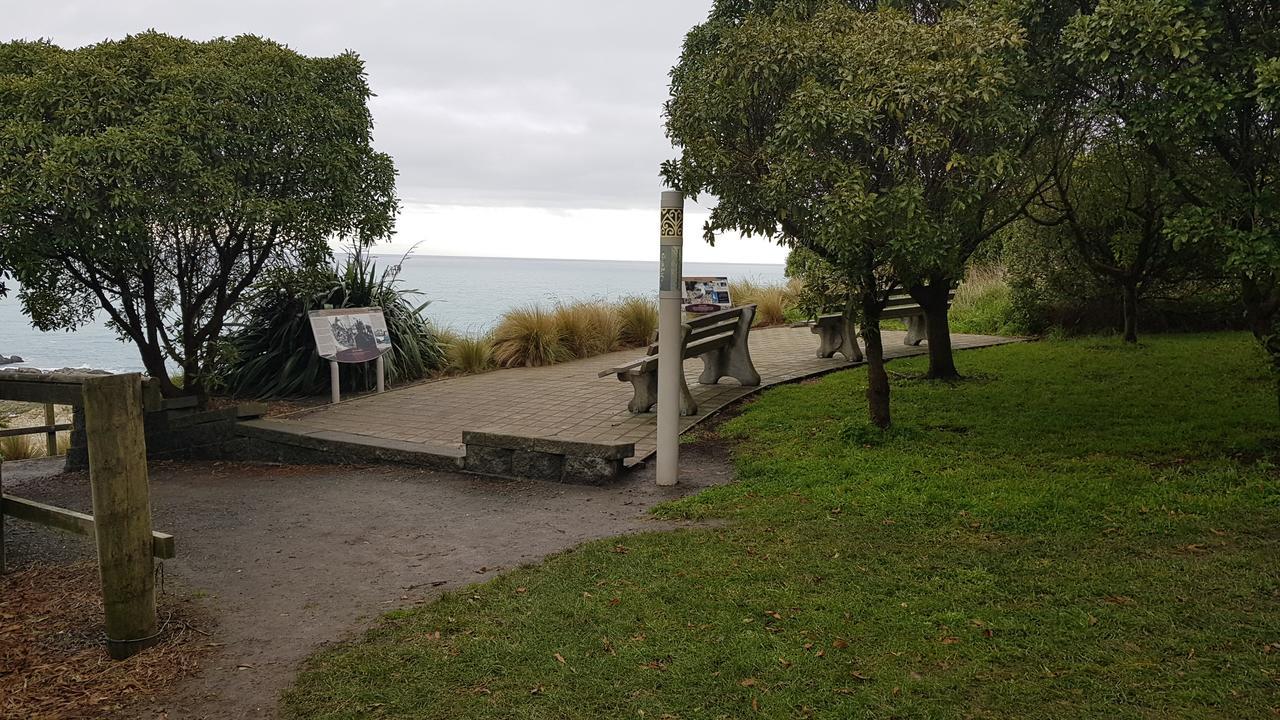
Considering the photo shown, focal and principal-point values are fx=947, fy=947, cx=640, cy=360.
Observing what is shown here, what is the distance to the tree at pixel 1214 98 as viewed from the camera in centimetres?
583

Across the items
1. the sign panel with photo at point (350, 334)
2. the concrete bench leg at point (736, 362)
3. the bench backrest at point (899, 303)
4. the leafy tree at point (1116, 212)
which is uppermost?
the leafy tree at point (1116, 212)

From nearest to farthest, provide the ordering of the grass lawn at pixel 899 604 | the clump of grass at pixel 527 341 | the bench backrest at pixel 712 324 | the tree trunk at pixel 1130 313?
the grass lawn at pixel 899 604, the bench backrest at pixel 712 324, the tree trunk at pixel 1130 313, the clump of grass at pixel 527 341

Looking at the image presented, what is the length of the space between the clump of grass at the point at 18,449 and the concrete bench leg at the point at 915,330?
11.8 meters

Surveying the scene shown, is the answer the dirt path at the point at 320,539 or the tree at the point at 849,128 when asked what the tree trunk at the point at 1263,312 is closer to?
the tree at the point at 849,128

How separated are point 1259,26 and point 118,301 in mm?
11396

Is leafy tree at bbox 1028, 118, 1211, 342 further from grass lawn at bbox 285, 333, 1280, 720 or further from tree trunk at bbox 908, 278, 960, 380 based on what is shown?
grass lawn at bbox 285, 333, 1280, 720

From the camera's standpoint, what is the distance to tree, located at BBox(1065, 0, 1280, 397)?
5.83 meters

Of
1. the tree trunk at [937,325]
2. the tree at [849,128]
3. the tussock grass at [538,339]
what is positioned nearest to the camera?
the tree at [849,128]

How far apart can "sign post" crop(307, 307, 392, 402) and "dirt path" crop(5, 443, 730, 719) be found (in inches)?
87.4

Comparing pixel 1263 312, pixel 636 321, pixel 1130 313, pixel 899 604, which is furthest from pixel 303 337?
pixel 1130 313

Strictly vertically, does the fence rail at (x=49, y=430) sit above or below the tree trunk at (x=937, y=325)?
below

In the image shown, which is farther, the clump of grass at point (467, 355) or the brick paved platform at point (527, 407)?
the clump of grass at point (467, 355)

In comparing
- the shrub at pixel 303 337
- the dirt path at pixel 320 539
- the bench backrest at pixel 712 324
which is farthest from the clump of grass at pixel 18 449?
the bench backrest at pixel 712 324

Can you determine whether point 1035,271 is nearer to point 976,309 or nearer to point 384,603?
point 976,309
